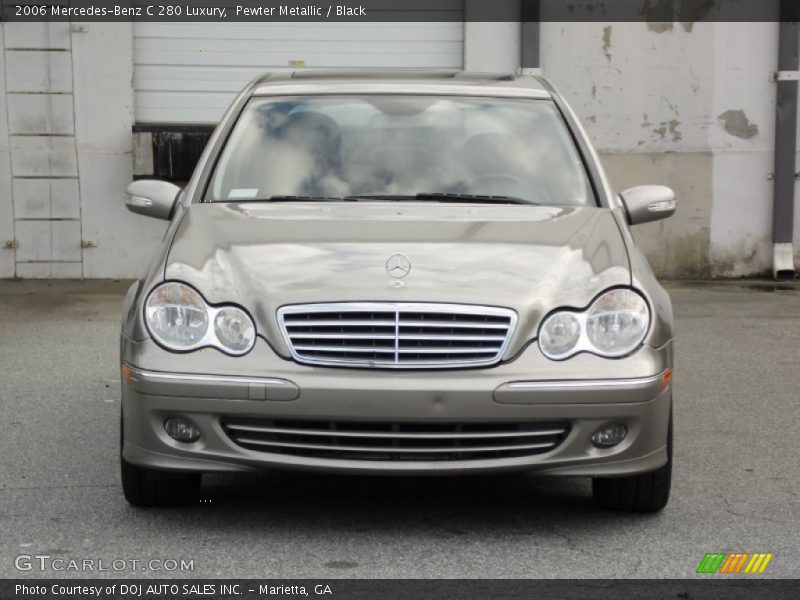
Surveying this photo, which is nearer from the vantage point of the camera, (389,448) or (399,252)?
(389,448)

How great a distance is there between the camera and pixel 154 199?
6.38 metres

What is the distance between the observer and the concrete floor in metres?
4.83

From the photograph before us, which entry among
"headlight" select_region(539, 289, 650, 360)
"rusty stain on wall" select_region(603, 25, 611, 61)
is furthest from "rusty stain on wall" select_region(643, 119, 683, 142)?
"headlight" select_region(539, 289, 650, 360)

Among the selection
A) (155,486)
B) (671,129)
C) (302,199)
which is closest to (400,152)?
(302,199)

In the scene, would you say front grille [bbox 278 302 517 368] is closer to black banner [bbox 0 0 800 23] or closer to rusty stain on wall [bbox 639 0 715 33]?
black banner [bbox 0 0 800 23]

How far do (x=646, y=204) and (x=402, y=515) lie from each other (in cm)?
179

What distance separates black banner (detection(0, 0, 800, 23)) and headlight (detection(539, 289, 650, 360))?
353 inches

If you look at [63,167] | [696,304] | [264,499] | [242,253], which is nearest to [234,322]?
[242,253]

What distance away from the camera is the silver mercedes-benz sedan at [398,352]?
4.91m

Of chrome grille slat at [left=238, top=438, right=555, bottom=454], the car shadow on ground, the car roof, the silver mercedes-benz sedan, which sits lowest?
the car shadow on ground

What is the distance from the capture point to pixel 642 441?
16.7 ft

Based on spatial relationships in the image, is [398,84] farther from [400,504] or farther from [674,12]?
[674,12]

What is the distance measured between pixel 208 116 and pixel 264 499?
8.75 meters
